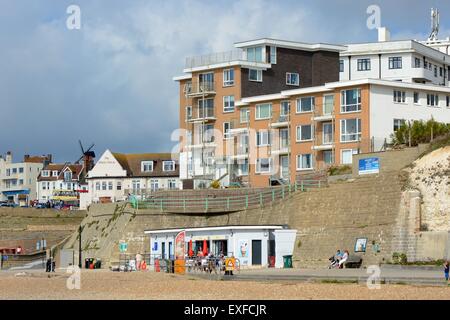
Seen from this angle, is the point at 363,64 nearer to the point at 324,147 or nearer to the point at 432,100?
the point at 432,100

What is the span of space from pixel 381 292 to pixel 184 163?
58.7 metres

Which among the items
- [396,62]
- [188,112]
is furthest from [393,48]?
[188,112]

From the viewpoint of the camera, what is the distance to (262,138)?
8912 cm

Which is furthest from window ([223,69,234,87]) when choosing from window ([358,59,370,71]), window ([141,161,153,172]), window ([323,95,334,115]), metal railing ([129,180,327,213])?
window ([141,161,153,172])

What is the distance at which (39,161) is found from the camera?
17988 cm

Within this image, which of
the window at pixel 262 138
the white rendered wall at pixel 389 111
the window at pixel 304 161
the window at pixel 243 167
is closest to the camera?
the white rendered wall at pixel 389 111

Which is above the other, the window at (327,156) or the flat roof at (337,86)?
the flat roof at (337,86)

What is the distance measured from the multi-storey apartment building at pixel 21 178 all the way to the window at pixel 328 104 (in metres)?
97.6

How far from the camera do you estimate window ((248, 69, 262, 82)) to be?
93250 millimetres

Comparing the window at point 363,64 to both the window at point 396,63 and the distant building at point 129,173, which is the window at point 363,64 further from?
the distant building at point 129,173

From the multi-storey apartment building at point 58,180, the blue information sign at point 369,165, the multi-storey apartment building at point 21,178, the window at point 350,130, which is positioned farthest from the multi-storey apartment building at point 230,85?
the multi-storey apartment building at point 21,178

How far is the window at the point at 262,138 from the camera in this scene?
8856 centimetres

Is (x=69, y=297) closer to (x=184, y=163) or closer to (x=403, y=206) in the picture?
(x=403, y=206)

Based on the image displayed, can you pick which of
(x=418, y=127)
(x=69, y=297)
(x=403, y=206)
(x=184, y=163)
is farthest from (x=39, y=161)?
(x=69, y=297)
